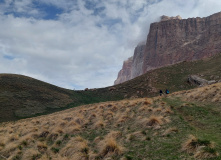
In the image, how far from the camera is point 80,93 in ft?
220

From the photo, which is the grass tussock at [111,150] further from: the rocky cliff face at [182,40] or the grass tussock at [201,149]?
the rocky cliff face at [182,40]

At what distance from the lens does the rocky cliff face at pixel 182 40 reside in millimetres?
146038

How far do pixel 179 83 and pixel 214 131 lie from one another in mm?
48148

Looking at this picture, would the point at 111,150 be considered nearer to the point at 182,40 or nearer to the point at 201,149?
the point at 201,149

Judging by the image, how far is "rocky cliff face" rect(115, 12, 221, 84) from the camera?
14604cm

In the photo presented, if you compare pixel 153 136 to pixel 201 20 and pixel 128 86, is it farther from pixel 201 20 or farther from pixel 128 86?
pixel 201 20

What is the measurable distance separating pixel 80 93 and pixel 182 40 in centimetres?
13638

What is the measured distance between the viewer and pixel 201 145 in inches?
239

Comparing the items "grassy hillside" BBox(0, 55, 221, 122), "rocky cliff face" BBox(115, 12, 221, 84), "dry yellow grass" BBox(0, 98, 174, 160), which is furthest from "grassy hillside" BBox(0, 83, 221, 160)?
"rocky cliff face" BBox(115, 12, 221, 84)

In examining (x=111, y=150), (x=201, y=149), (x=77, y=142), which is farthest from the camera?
(x=77, y=142)

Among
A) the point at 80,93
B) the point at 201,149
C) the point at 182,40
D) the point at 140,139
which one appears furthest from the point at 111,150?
the point at 182,40

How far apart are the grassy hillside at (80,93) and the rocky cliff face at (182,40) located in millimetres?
95432

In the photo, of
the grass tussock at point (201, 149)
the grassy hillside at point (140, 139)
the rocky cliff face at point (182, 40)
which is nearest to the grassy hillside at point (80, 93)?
the grassy hillside at point (140, 139)

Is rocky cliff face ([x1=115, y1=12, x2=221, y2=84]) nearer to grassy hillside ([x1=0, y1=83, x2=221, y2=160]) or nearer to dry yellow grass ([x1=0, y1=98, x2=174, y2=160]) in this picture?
grassy hillside ([x1=0, y1=83, x2=221, y2=160])
